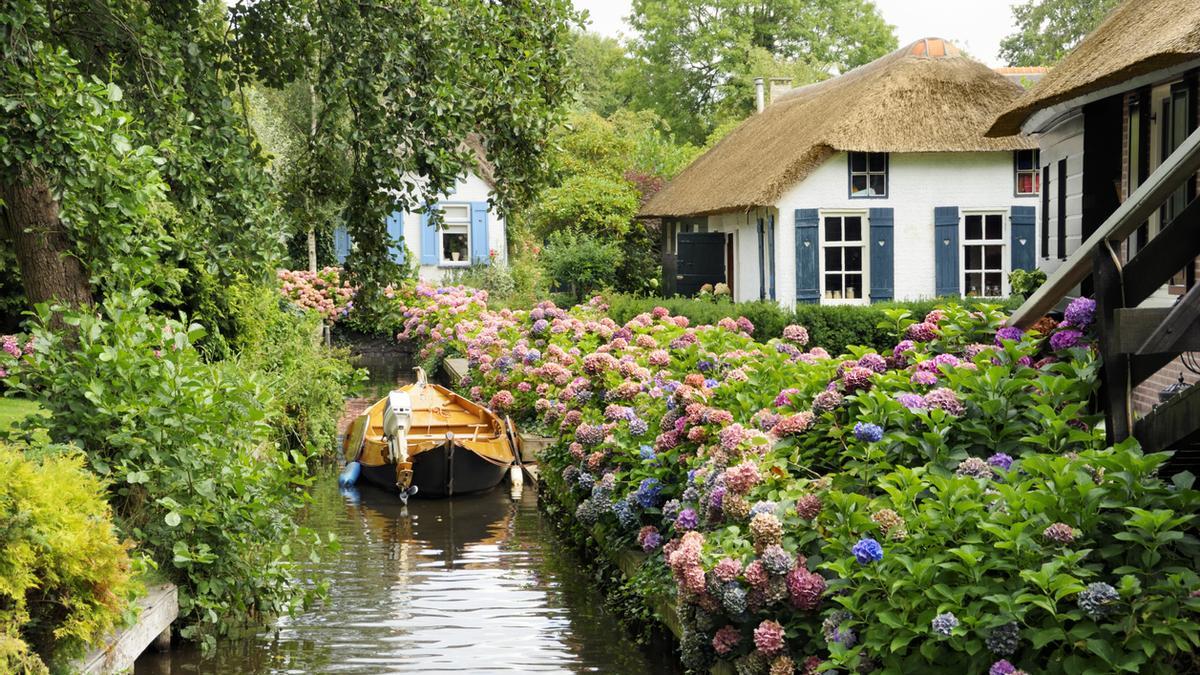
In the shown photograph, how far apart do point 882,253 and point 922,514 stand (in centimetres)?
2245

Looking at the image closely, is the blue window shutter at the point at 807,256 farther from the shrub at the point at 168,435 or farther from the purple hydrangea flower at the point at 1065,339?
the purple hydrangea flower at the point at 1065,339

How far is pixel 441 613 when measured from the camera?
33.3 feet

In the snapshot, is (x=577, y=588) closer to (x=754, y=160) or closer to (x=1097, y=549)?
(x=1097, y=549)

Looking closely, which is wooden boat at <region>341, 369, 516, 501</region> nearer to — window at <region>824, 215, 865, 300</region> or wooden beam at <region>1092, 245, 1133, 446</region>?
wooden beam at <region>1092, 245, 1133, 446</region>

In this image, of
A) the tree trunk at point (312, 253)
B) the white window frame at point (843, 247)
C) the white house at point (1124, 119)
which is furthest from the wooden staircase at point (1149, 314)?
the tree trunk at point (312, 253)

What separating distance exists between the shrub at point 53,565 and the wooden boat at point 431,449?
897 cm

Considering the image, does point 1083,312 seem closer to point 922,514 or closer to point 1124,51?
point 922,514

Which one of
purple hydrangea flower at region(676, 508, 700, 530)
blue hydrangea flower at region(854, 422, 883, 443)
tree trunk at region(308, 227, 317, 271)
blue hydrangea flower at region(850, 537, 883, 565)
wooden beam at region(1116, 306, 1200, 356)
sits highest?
tree trunk at region(308, 227, 317, 271)

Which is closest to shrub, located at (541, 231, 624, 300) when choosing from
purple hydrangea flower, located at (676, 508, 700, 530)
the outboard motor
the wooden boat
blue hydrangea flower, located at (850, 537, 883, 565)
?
the wooden boat

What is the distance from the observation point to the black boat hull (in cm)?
1553

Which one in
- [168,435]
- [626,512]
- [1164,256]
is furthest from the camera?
[626,512]

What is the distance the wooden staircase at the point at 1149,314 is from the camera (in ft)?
15.8

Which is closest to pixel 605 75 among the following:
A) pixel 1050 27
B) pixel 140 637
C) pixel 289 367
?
pixel 1050 27

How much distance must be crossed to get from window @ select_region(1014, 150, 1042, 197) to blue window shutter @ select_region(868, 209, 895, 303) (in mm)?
2784
